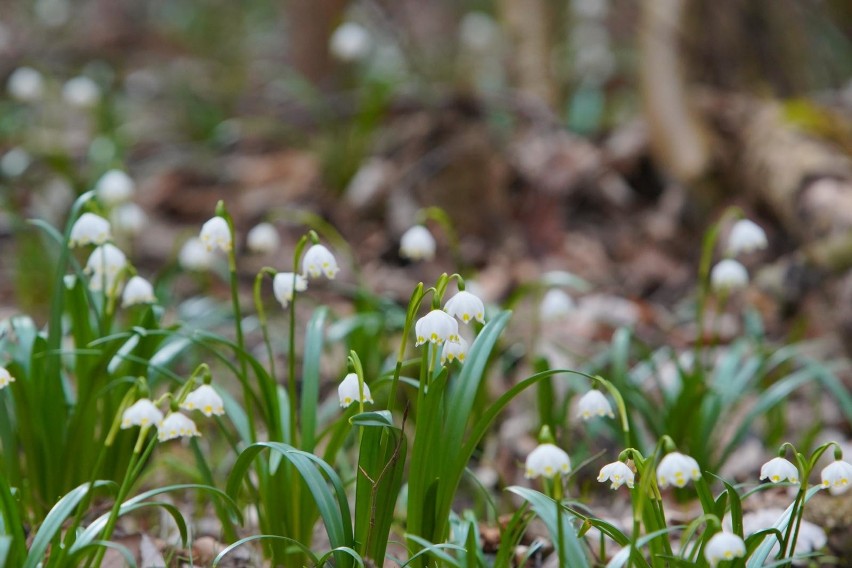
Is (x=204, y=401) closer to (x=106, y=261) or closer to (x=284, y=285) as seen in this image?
(x=284, y=285)

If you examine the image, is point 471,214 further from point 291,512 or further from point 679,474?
point 679,474

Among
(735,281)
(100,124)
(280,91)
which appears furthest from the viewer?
(280,91)

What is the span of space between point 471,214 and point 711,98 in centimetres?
157

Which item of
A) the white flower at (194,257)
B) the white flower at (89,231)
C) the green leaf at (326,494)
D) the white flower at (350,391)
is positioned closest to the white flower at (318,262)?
the white flower at (350,391)

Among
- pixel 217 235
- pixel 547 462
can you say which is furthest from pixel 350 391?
pixel 217 235

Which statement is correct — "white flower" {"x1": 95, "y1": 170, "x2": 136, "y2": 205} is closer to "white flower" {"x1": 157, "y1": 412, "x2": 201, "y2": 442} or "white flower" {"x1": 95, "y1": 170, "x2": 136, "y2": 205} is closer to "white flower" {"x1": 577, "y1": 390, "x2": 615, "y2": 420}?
"white flower" {"x1": 157, "y1": 412, "x2": 201, "y2": 442}

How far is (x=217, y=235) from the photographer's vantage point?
6.88 feet

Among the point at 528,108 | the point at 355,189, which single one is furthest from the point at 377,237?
the point at 528,108

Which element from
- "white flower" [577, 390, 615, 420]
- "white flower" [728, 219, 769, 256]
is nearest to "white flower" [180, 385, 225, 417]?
"white flower" [577, 390, 615, 420]

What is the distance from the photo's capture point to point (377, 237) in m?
5.04

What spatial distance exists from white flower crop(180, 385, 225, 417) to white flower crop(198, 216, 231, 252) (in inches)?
15.7

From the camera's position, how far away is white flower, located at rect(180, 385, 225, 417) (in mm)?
1805

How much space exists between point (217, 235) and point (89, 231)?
1.27 ft

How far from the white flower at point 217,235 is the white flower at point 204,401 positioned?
0.40 meters
